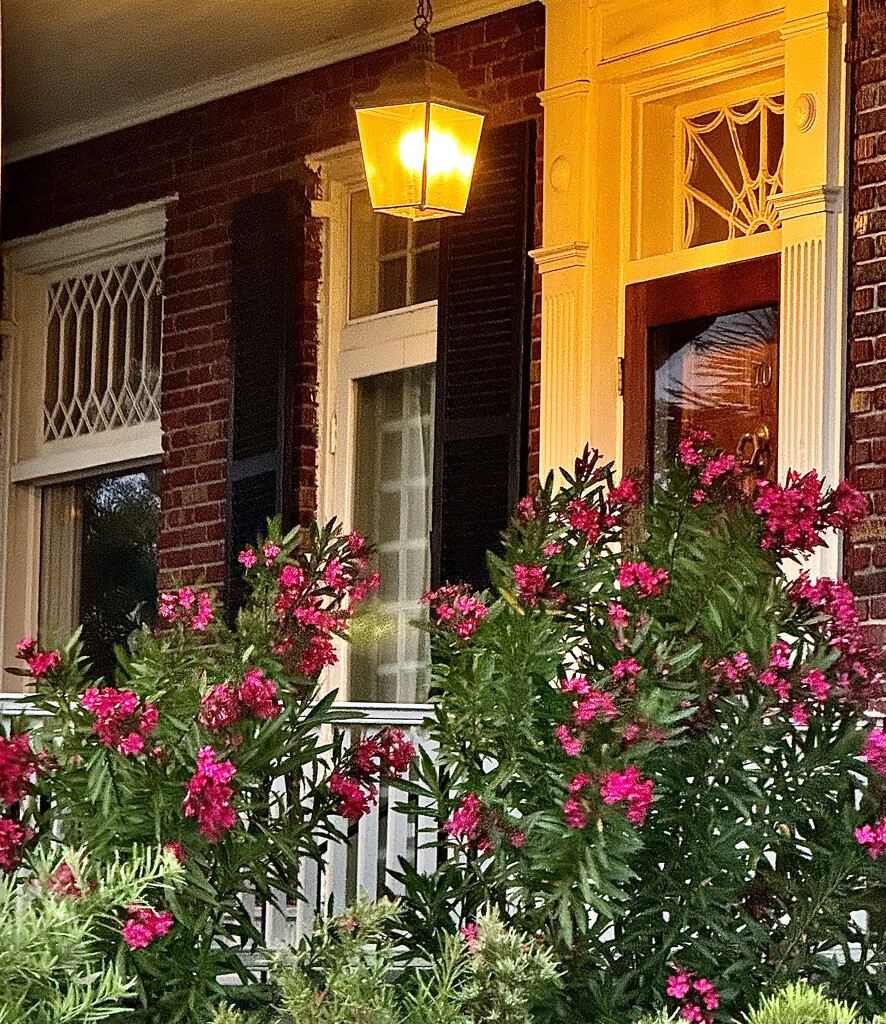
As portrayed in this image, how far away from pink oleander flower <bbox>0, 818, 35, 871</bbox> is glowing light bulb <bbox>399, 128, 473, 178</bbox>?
3.25 meters

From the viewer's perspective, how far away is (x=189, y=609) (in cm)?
414

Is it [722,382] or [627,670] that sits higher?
[722,382]

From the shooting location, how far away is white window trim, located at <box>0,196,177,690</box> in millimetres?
10008

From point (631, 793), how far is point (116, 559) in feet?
22.0

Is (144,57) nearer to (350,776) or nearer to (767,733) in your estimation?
(350,776)

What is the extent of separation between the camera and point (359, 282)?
8.48 m

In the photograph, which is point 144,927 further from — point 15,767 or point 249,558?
point 249,558

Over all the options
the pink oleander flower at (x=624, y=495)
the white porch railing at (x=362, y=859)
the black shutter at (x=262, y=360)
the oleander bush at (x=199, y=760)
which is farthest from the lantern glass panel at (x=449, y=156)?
the pink oleander flower at (x=624, y=495)

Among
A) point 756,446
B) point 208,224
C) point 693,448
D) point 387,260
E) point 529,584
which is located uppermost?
point 208,224

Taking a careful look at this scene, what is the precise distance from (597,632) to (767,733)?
0.39 m

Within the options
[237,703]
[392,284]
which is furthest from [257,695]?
[392,284]

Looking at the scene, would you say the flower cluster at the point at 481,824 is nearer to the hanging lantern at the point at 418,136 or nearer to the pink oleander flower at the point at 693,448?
the pink oleander flower at the point at 693,448

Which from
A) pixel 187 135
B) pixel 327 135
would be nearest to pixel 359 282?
pixel 327 135

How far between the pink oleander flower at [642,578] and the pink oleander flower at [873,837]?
0.61 meters
